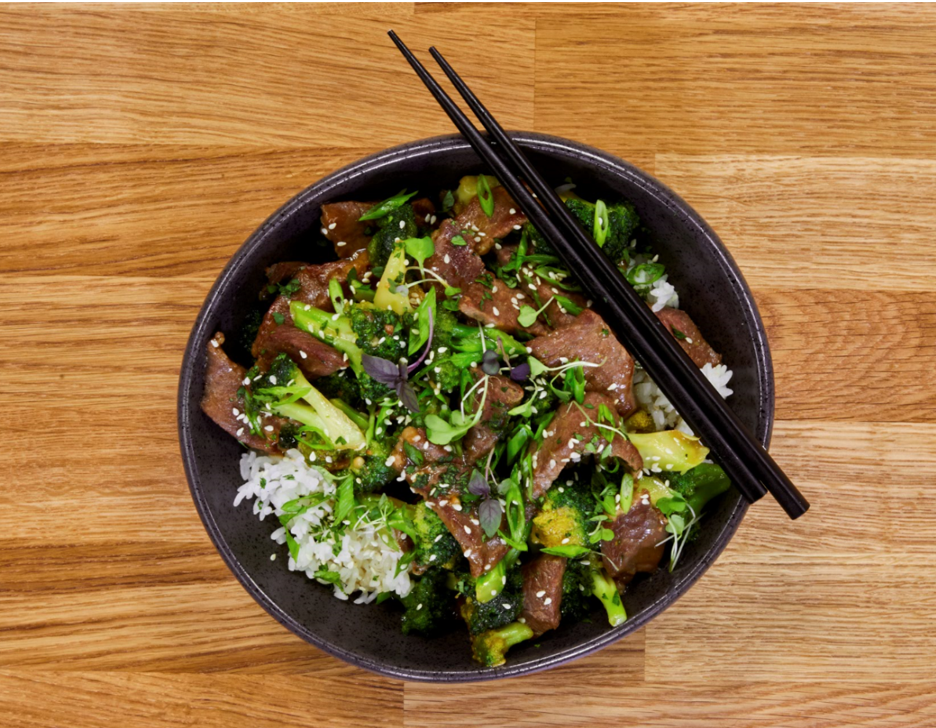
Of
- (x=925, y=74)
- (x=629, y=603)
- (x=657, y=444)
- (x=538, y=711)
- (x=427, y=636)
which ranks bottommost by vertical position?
(x=538, y=711)

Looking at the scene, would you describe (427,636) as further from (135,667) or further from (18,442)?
(18,442)

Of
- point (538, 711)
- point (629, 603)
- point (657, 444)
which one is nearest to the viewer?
point (657, 444)

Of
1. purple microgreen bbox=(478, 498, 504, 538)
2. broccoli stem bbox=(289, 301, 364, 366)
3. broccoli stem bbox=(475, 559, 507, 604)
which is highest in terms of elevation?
broccoli stem bbox=(289, 301, 364, 366)

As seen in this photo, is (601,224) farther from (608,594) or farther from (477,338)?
(608,594)

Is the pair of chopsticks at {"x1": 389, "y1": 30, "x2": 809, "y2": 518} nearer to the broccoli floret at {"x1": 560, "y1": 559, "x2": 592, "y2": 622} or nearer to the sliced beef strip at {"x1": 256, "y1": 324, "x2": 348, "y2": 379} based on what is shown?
the broccoli floret at {"x1": 560, "y1": 559, "x2": 592, "y2": 622}

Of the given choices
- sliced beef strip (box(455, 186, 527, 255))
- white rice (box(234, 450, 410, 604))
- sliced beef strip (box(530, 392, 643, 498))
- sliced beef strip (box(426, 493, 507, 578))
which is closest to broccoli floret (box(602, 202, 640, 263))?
sliced beef strip (box(455, 186, 527, 255))

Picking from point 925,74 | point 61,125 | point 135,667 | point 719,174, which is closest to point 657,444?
point 719,174

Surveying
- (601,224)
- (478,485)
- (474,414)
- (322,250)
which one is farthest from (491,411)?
(322,250)

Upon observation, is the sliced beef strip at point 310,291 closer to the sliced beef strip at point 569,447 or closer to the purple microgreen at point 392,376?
the purple microgreen at point 392,376
